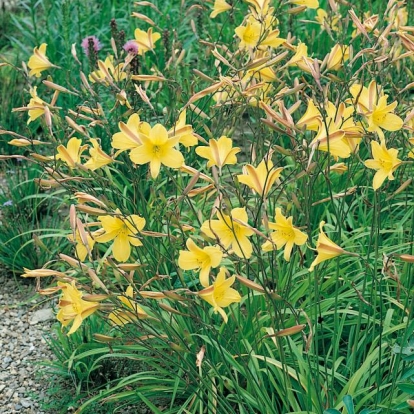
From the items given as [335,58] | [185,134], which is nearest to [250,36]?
[335,58]

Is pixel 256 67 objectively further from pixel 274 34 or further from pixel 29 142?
pixel 29 142

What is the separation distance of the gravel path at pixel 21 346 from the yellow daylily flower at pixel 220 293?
1150 millimetres

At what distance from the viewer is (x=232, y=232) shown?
6.66 feet

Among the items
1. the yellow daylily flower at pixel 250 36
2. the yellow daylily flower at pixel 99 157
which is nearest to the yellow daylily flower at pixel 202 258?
the yellow daylily flower at pixel 99 157

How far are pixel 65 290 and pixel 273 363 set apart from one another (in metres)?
0.76

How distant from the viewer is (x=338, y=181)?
3.69 m

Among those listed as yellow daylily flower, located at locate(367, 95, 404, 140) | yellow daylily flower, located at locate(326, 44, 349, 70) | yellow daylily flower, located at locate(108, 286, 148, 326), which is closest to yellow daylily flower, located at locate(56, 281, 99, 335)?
yellow daylily flower, located at locate(108, 286, 148, 326)

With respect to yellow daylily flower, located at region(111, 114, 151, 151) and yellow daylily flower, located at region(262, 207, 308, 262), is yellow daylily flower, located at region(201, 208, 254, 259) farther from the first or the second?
yellow daylily flower, located at region(111, 114, 151, 151)

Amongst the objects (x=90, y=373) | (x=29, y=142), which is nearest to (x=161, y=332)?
(x=90, y=373)

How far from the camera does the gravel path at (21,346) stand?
305cm

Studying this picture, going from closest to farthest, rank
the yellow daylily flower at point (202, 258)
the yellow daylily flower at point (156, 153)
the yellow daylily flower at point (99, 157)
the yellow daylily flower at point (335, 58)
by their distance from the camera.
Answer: the yellow daylily flower at point (202, 258) < the yellow daylily flower at point (156, 153) < the yellow daylily flower at point (99, 157) < the yellow daylily flower at point (335, 58)

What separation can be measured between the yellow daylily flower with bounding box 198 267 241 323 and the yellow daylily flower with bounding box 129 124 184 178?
0.35 m

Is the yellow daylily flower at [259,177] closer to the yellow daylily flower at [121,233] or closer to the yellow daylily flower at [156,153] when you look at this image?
the yellow daylily flower at [156,153]

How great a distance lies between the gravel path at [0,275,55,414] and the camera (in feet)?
10.00
